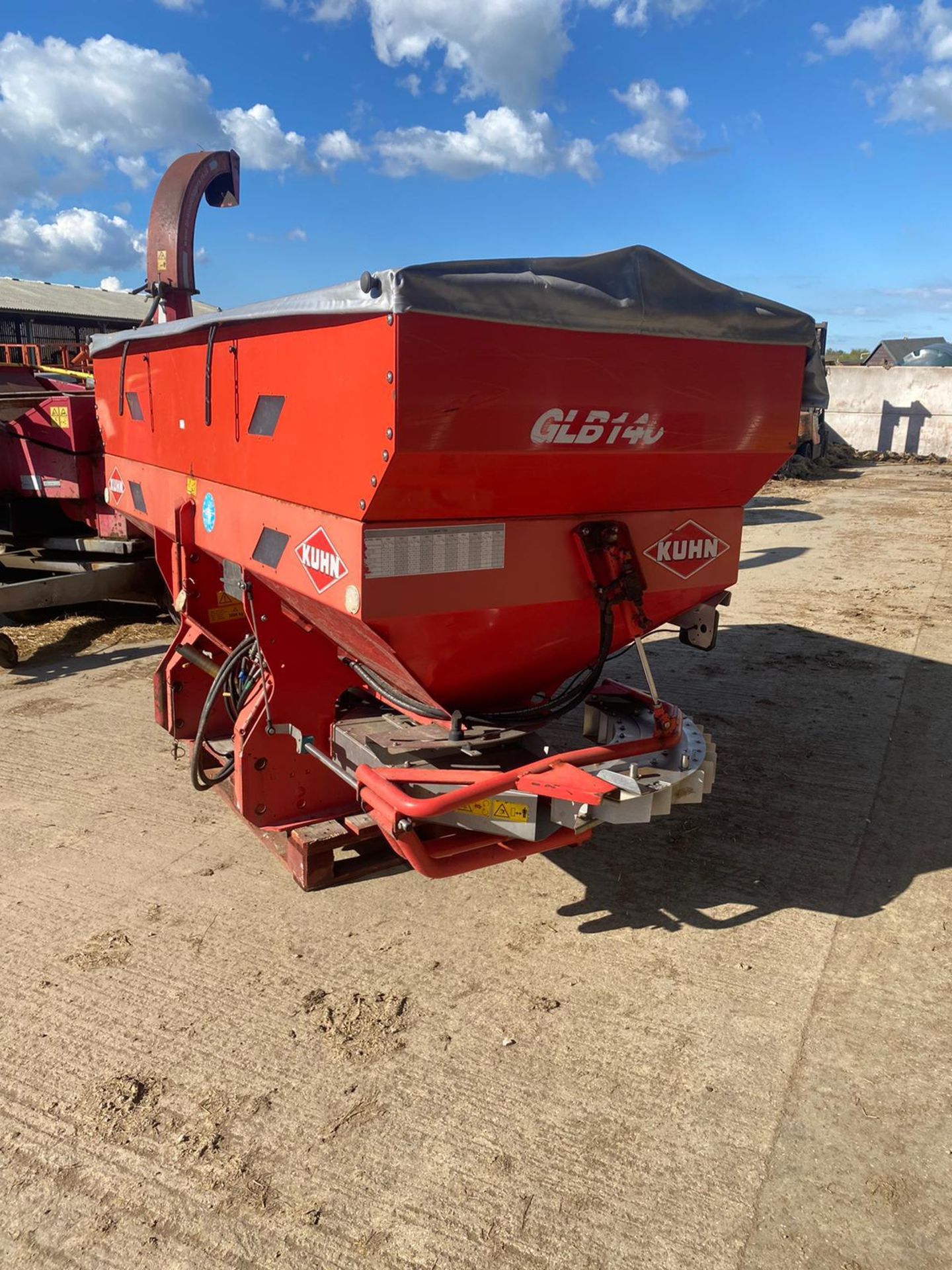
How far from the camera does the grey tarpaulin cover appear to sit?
2.19 m

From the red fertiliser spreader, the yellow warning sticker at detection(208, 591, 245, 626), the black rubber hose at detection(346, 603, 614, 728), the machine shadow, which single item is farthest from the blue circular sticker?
the machine shadow

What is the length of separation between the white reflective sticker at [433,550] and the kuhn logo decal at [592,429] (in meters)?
0.32

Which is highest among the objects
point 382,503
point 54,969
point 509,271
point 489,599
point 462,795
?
point 509,271

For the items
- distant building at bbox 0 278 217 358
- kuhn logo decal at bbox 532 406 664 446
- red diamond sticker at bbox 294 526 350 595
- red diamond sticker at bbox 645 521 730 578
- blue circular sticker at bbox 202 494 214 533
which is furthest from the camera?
distant building at bbox 0 278 217 358

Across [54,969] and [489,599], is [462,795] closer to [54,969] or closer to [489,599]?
[489,599]

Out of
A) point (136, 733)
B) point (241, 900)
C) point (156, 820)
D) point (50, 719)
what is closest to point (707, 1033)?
point (241, 900)

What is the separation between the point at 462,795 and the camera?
2602mm

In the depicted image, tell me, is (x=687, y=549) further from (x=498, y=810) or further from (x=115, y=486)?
(x=115, y=486)

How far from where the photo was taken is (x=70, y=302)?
93.6 feet

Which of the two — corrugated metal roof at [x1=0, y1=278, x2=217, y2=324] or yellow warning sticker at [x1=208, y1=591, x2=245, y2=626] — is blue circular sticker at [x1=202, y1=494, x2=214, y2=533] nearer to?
yellow warning sticker at [x1=208, y1=591, x2=245, y2=626]

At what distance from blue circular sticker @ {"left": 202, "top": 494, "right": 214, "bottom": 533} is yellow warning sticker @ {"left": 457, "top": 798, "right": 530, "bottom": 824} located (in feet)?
5.50

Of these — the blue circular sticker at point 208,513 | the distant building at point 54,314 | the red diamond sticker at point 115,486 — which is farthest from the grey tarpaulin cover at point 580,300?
the distant building at point 54,314

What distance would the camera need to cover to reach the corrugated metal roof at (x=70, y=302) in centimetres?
2598

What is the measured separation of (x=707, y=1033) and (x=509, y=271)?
2.19 meters
